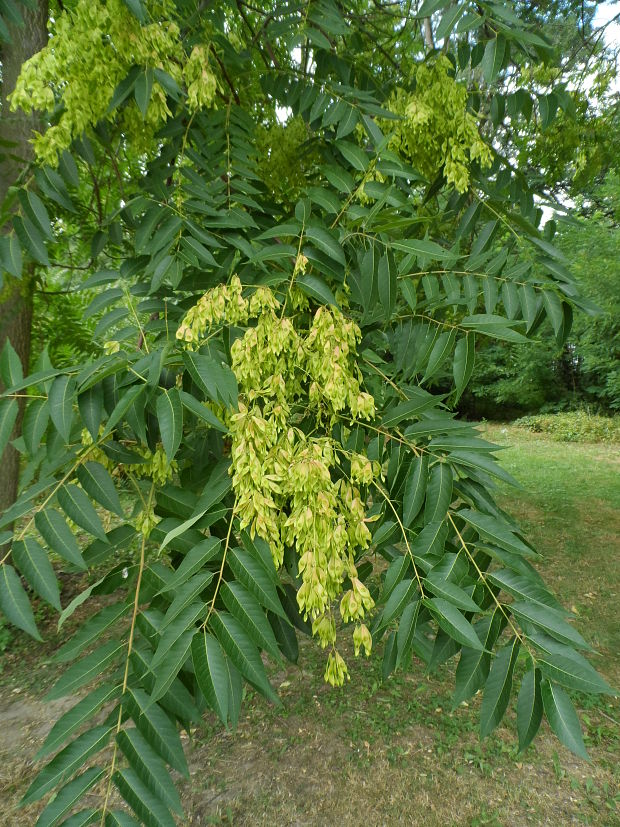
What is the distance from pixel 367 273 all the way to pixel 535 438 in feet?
50.5

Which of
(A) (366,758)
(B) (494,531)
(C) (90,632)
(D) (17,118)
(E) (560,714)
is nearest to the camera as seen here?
(E) (560,714)

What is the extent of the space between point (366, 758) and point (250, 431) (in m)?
2.58

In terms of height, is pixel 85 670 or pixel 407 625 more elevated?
pixel 85 670

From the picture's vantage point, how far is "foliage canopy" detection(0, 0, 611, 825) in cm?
111

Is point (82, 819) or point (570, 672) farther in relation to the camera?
point (570, 672)

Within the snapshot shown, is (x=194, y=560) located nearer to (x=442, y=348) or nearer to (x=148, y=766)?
(x=148, y=766)

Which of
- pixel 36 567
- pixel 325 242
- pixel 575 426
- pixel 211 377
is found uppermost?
pixel 325 242

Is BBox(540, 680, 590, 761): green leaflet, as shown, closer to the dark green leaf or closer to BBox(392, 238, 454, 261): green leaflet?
the dark green leaf

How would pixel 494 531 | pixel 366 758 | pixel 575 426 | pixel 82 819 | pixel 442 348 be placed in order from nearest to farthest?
pixel 82 819 < pixel 494 531 < pixel 442 348 < pixel 366 758 < pixel 575 426

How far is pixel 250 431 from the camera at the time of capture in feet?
3.80

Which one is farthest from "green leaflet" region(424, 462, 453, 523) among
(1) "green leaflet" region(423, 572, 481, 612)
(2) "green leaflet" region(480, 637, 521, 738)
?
(2) "green leaflet" region(480, 637, 521, 738)

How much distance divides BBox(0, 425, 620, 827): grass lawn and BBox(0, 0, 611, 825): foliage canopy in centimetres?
130

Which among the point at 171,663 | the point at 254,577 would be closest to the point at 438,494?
the point at 254,577

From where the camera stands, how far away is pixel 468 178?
6.46 feet
